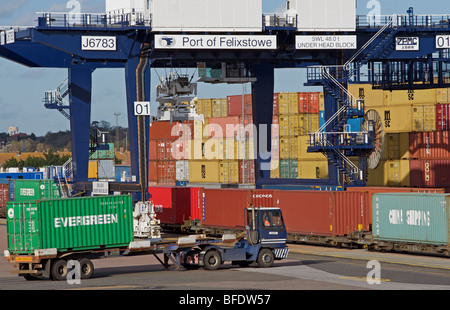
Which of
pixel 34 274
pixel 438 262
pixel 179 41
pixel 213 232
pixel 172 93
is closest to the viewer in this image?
pixel 34 274

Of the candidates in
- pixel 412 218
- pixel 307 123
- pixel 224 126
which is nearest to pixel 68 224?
pixel 412 218

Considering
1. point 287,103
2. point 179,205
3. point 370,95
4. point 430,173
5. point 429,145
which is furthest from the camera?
point 287,103

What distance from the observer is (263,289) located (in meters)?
26.1

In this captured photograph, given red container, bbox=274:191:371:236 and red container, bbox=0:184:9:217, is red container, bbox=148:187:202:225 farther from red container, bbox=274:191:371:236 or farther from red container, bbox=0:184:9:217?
red container, bbox=0:184:9:217

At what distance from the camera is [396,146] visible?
6550 centimetres

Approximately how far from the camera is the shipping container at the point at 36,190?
196ft

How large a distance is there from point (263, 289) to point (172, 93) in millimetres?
33231

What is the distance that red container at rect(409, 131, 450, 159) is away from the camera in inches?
2330

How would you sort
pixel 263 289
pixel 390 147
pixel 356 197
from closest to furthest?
pixel 263 289 < pixel 356 197 < pixel 390 147

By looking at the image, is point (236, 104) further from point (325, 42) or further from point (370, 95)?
point (325, 42)

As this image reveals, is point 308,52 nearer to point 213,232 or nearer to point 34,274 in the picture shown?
point 213,232

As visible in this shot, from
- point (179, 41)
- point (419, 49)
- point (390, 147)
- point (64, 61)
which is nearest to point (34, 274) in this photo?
point (179, 41)

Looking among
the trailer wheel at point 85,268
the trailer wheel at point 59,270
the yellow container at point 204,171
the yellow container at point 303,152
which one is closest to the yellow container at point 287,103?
the yellow container at point 303,152

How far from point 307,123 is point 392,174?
16470 mm
